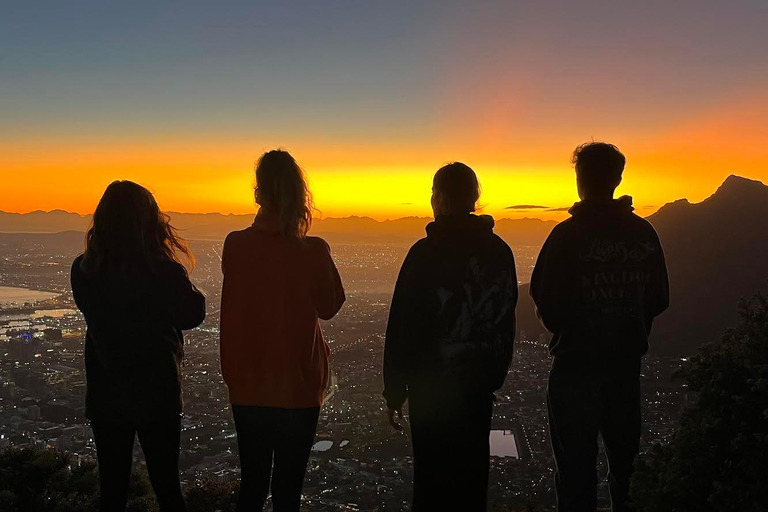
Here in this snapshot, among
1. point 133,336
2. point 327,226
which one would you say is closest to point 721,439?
point 133,336

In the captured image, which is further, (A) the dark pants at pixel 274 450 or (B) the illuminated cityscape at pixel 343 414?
(B) the illuminated cityscape at pixel 343 414

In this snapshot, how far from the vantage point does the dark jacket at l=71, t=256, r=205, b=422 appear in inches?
119

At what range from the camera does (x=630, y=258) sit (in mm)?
3162

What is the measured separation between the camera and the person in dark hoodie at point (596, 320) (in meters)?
3.12

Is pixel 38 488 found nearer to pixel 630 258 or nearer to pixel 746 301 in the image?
pixel 630 258

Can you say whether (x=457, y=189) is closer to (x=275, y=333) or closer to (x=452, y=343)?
(x=452, y=343)

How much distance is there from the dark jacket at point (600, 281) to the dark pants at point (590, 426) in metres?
0.13

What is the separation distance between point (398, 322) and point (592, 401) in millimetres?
1176

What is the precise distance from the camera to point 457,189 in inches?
121

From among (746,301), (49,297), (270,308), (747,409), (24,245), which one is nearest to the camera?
(747,409)

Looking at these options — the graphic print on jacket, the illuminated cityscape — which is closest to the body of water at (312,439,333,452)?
the illuminated cityscape

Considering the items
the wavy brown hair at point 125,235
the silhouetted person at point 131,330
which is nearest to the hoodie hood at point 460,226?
the silhouetted person at point 131,330

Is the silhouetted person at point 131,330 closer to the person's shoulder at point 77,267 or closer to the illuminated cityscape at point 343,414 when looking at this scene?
the person's shoulder at point 77,267

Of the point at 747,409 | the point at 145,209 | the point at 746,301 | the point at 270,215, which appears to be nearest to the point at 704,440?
the point at 747,409
